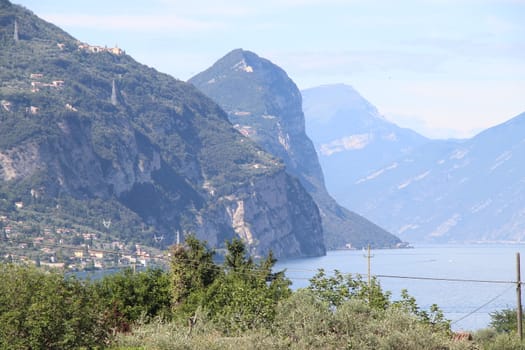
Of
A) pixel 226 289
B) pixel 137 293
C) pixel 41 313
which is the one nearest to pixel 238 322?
pixel 226 289

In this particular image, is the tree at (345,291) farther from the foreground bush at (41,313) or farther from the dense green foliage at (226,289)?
the foreground bush at (41,313)

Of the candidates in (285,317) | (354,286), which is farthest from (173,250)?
(285,317)

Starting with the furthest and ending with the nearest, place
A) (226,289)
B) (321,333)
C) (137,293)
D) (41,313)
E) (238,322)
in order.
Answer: (137,293) → (226,289) → (238,322) → (321,333) → (41,313)

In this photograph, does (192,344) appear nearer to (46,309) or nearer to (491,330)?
(46,309)

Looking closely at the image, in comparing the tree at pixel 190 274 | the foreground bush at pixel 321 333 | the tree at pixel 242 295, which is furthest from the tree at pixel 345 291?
the tree at pixel 190 274

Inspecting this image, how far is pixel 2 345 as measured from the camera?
110ft

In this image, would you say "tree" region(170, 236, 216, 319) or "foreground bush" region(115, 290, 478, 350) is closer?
"foreground bush" region(115, 290, 478, 350)

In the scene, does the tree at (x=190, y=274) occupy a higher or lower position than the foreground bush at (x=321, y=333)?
higher

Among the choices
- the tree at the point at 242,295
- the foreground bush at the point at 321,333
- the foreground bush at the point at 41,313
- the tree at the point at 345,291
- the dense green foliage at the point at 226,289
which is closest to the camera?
the foreground bush at the point at 41,313

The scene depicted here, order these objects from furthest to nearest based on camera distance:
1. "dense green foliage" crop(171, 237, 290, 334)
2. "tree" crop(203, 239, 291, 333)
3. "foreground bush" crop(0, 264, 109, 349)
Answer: "dense green foliage" crop(171, 237, 290, 334) → "tree" crop(203, 239, 291, 333) → "foreground bush" crop(0, 264, 109, 349)

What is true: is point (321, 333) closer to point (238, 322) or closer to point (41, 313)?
point (238, 322)

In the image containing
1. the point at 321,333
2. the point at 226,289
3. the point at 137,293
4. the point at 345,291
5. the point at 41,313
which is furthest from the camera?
the point at 137,293

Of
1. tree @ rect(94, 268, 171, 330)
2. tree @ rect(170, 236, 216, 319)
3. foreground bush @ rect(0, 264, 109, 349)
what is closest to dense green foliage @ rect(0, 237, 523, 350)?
foreground bush @ rect(0, 264, 109, 349)

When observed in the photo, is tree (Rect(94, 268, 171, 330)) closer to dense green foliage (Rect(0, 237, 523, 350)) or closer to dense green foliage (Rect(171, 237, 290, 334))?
dense green foliage (Rect(171, 237, 290, 334))
